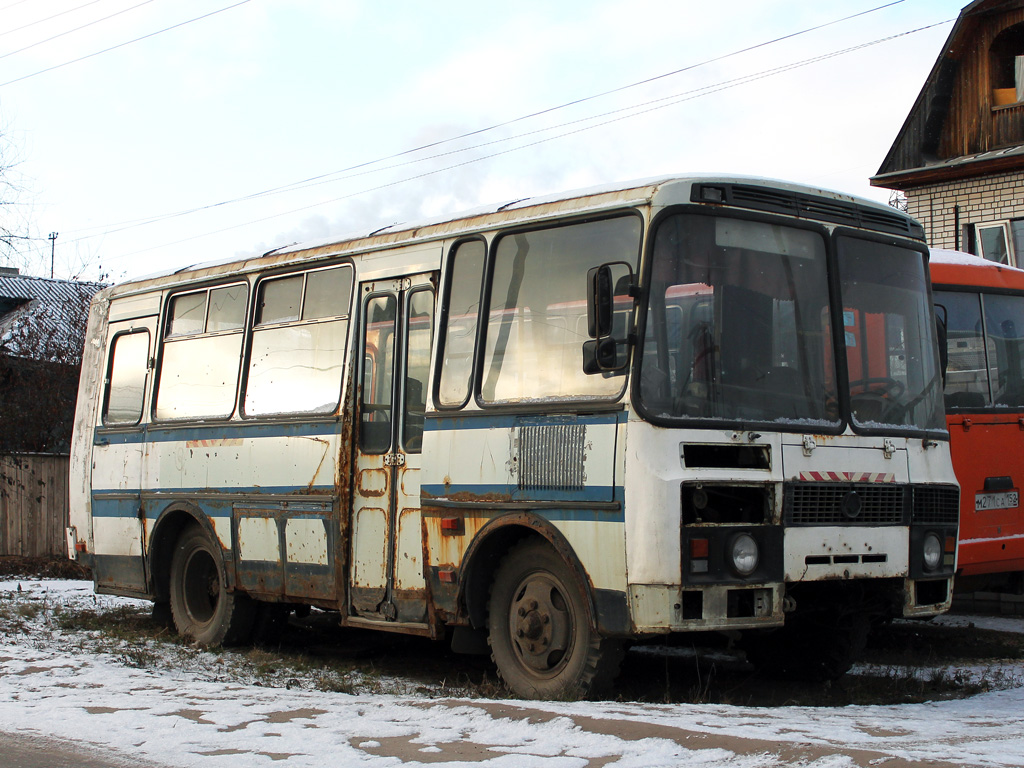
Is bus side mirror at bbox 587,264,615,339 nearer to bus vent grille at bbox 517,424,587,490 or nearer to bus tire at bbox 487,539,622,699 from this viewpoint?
bus vent grille at bbox 517,424,587,490

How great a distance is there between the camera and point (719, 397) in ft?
22.5

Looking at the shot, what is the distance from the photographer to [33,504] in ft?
69.0

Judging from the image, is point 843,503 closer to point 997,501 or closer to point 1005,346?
point 997,501

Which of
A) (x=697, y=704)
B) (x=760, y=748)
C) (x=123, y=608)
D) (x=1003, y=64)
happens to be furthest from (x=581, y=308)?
(x=1003, y=64)

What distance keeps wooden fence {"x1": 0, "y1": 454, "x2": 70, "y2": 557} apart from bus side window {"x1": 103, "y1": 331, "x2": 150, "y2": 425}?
999cm

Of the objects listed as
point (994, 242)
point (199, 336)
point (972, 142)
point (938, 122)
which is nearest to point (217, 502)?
point (199, 336)

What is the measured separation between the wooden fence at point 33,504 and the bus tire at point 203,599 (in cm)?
1089

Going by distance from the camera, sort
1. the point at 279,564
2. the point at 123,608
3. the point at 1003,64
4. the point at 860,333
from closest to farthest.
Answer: the point at 860,333
the point at 279,564
the point at 123,608
the point at 1003,64

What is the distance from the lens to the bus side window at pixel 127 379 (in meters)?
11.4

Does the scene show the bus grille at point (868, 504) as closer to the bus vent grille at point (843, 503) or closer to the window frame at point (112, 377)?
the bus vent grille at point (843, 503)

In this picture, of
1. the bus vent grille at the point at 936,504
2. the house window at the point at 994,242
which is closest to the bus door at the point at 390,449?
the bus vent grille at the point at 936,504

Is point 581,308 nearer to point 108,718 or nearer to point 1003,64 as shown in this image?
point 108,718

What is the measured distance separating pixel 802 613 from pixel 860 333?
5.77 ft

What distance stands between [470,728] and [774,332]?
9.16 ft
